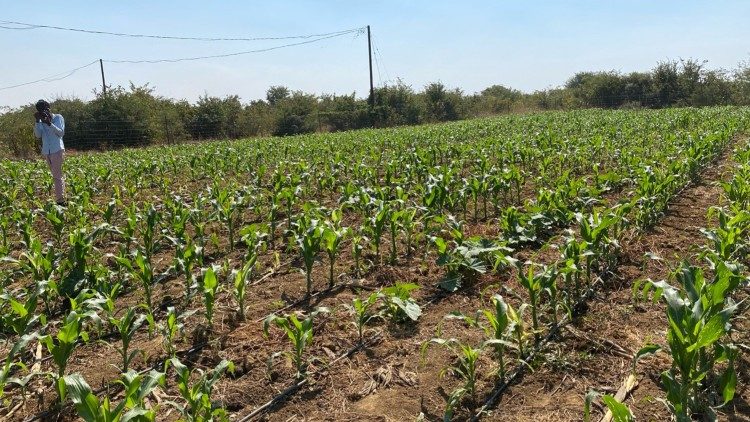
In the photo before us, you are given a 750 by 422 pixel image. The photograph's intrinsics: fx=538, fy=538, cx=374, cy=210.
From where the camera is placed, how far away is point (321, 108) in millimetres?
39844

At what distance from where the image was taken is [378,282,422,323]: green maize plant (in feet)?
12.3

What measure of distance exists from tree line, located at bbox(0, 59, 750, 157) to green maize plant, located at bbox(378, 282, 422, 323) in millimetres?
25169

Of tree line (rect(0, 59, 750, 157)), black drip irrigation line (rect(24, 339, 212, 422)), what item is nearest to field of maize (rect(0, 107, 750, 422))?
black drip irrigation line (rect(24, 339, 212, 422))

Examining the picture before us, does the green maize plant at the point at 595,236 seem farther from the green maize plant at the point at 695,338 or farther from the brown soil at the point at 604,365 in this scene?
the green maize plant at the point at 695,338

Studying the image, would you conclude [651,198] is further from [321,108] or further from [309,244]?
[321,108]

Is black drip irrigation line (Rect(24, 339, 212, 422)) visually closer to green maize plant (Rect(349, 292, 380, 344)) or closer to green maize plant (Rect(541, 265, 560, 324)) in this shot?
green maize plant (Rect(349, 292, 380, 344))

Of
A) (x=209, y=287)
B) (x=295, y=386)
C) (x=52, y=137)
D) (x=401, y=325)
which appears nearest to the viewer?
(x=295, y=386)

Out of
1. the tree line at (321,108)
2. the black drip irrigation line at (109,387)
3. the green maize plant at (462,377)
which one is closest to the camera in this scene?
the green maize plant at (462,377)

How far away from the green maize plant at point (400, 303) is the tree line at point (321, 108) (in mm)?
25169

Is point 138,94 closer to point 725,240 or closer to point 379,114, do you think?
point 379,114

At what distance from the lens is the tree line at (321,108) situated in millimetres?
28594

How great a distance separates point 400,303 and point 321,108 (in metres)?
37.3

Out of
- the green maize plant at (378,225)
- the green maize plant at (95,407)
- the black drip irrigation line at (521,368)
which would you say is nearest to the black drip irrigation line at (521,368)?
the black drip irrigation line at (521,368)

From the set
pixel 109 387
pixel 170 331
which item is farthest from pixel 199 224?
pixel 109 387
